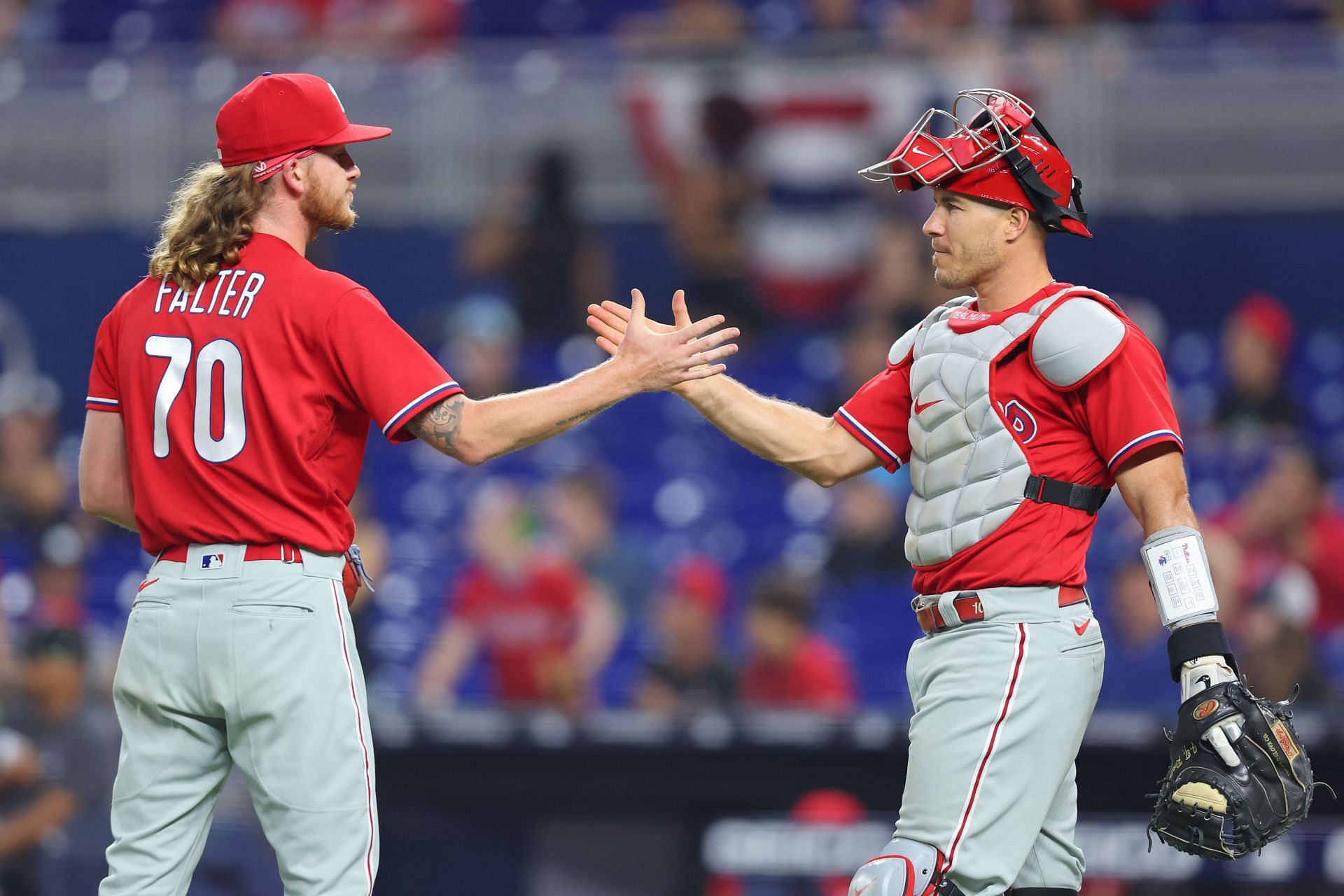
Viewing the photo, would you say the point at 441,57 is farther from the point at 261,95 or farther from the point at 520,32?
the point at 261,95

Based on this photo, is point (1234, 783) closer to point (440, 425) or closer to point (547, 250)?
point (440, 425)

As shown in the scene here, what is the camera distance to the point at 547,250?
32.0 feet

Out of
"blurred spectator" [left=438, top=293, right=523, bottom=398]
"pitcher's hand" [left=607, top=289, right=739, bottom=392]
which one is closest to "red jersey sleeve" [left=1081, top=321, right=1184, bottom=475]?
"pitcher's hand" [left=607, top=289, right=739, bottom=392]

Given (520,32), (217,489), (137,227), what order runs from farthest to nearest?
(520,32) → (137,227) → (217,489)

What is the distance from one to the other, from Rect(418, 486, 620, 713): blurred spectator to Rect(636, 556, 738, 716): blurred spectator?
1.20ft

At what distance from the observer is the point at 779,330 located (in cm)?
1002

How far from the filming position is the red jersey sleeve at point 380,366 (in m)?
3.32

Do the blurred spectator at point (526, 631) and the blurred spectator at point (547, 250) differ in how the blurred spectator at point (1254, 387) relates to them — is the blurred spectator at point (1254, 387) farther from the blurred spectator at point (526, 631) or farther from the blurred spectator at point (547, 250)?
the blurred spectator at point (547, 250)

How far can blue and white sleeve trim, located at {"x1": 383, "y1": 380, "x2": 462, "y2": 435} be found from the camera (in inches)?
130

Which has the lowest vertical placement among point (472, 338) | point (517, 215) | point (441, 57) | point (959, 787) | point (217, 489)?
point (959, 787)

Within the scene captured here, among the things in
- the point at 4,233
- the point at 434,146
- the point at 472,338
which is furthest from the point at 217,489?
the point at 4,233

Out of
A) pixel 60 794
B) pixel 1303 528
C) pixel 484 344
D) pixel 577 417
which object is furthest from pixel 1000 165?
pixel 484 344

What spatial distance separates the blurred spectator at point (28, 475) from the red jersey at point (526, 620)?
8.04 feet

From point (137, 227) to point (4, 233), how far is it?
102cm
